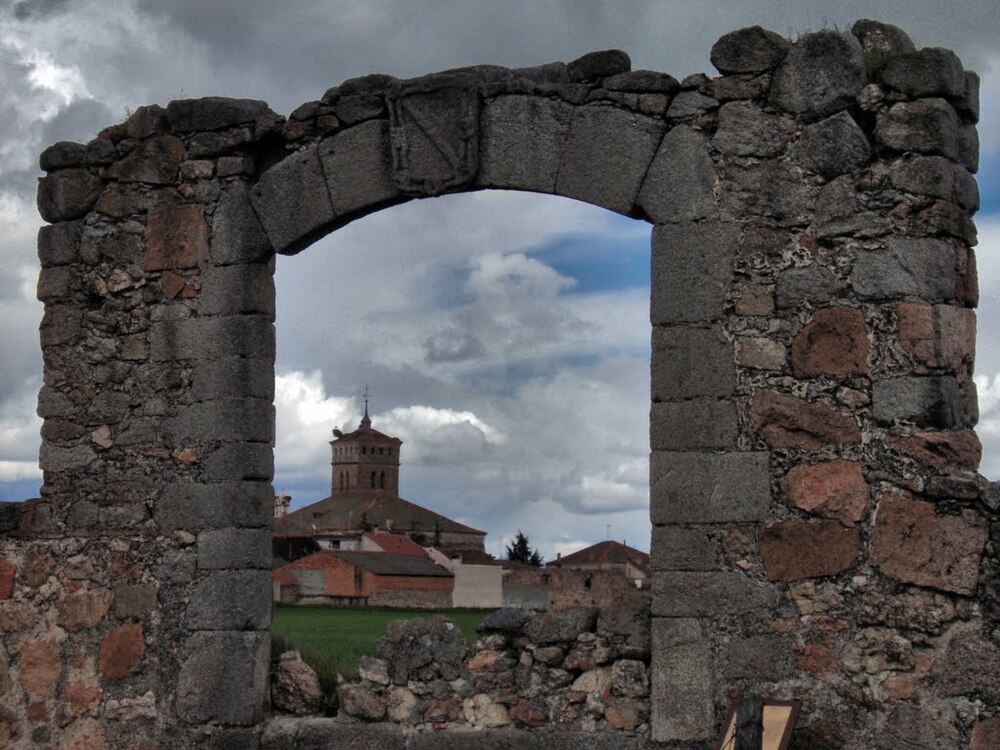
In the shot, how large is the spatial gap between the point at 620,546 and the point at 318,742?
351 inches

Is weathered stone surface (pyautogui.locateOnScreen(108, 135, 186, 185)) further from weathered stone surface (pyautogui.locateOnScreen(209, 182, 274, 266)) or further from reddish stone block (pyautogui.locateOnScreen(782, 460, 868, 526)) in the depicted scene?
reddish stone block (pyautogui.locateOnScreen(782, 460, 868, 526))

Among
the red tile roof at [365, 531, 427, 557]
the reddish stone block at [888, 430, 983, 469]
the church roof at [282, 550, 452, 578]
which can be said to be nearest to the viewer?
the reddish stone block at [888, 430, 983, 469]

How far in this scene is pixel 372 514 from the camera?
216 ft

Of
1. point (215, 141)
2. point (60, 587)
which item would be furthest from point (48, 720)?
point (215, 141)

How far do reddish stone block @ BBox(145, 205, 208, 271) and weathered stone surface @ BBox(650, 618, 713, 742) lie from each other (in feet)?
10.5

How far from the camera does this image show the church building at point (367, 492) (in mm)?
65562

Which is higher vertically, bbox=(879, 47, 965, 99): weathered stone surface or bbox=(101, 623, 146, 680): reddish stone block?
bbox=(879, 47, 965, 99): weathered stone surface

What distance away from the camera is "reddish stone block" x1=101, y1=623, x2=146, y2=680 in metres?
7.25

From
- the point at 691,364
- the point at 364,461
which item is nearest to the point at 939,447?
the point at 691,364

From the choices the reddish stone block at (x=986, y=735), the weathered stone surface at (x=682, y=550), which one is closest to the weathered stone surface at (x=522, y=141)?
the weathered stone surface at (x=682, y=550)

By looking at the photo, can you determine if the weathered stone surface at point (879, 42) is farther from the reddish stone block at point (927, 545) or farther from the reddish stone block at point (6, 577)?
the reddish stone block at point (6, 577)

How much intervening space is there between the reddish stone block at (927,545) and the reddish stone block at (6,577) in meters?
4.67

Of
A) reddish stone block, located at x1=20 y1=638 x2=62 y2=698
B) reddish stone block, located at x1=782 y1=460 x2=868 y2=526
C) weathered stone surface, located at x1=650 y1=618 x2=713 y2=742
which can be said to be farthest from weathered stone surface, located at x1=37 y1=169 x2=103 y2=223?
reddish stone block, located at x1=782 y1=460 x2=868 y2=526

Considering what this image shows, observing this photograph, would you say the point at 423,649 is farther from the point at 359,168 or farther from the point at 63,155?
the point at 63,155
